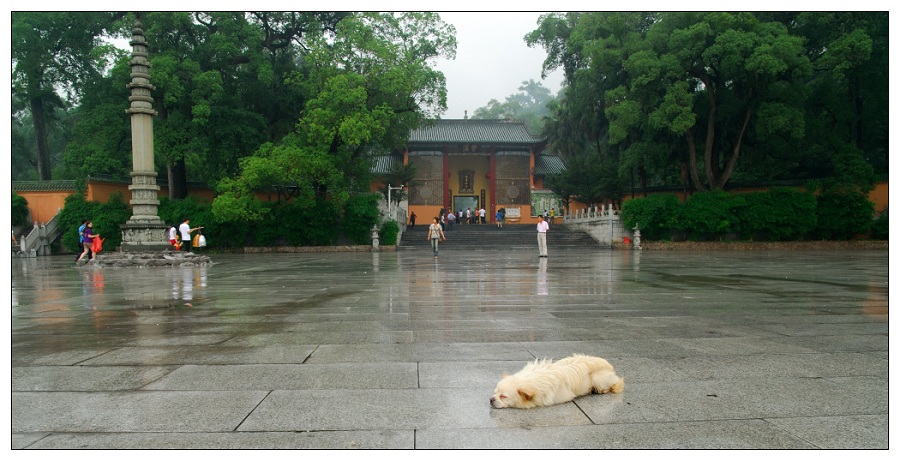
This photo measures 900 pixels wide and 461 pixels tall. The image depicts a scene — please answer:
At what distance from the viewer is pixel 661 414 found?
2.57 metres

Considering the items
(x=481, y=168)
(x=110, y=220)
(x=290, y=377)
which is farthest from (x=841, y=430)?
(x=481, y=168)

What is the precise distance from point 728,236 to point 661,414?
26.1 metres

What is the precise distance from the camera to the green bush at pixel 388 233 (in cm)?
2538

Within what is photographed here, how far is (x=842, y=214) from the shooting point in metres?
25.0

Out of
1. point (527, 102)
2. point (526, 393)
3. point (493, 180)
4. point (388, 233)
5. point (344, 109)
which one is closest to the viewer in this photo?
point (526, 393)

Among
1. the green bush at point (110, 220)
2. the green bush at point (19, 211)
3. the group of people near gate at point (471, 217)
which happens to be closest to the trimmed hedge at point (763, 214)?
the group of people near gate at point (471, 217)

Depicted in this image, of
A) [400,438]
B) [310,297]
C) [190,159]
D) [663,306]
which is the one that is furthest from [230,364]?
[190,159]

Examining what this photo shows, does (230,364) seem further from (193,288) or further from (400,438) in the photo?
(193,288)

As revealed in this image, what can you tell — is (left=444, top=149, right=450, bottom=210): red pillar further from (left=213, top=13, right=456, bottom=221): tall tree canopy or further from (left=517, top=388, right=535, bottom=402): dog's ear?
(left=517, top=388, right=535, bottom=402): dog's ear

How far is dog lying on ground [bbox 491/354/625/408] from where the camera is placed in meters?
2.62

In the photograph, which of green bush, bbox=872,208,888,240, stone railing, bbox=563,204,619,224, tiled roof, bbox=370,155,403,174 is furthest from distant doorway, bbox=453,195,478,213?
green bush, bbox=872,208,888,240

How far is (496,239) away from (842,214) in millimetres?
14599

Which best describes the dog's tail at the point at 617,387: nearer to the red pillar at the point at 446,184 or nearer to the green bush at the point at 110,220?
the green bush at the point at 110,220

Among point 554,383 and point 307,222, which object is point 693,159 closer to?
point 307,222
